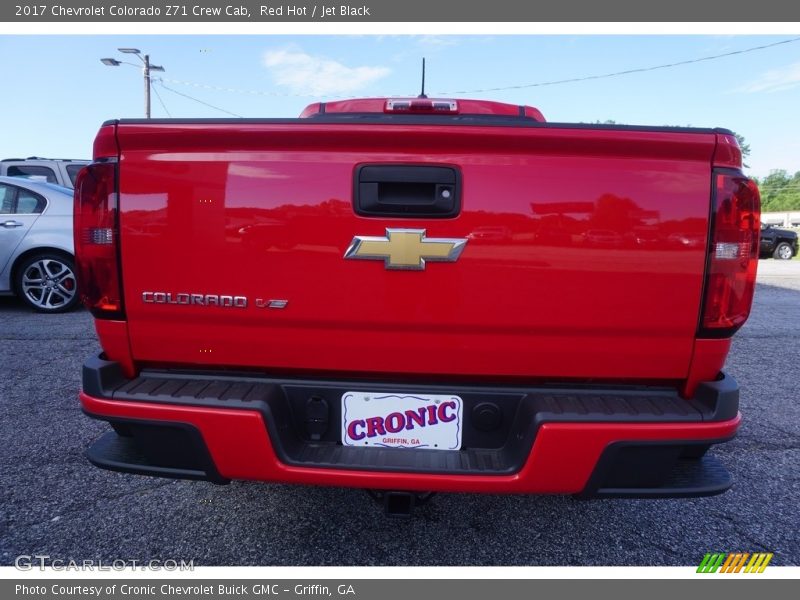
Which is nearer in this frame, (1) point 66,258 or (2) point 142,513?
(2) point 142,513

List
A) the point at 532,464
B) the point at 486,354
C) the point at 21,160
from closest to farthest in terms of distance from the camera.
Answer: the point at 532,464, the point at 486,354, the point at 21,160

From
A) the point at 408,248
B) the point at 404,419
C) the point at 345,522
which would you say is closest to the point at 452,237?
the point at 408,248

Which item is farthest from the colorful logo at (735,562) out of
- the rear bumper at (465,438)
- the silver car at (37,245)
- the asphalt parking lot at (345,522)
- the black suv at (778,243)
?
the black suv at (778,243)

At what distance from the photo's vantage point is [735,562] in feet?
6.58

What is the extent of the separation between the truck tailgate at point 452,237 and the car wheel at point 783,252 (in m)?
22.9

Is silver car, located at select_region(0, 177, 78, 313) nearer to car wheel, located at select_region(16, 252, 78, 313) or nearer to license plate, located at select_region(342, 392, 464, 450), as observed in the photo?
car wheel, located at select_region(16, 252, 78, 313)

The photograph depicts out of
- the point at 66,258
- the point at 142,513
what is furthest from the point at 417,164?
the point at 66,258

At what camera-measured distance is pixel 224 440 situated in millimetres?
1559

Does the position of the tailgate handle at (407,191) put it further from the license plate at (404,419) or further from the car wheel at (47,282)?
the car wheel at (47,282)

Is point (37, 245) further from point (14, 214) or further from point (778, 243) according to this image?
point (778, 243)

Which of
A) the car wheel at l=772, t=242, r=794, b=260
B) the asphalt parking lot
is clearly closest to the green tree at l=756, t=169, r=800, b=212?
the car wheel at l=772, t=242, r=794, b=260

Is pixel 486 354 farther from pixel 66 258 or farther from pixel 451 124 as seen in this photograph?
pixel 66 258

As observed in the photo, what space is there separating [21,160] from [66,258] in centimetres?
561

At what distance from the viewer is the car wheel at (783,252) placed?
19.6 m
